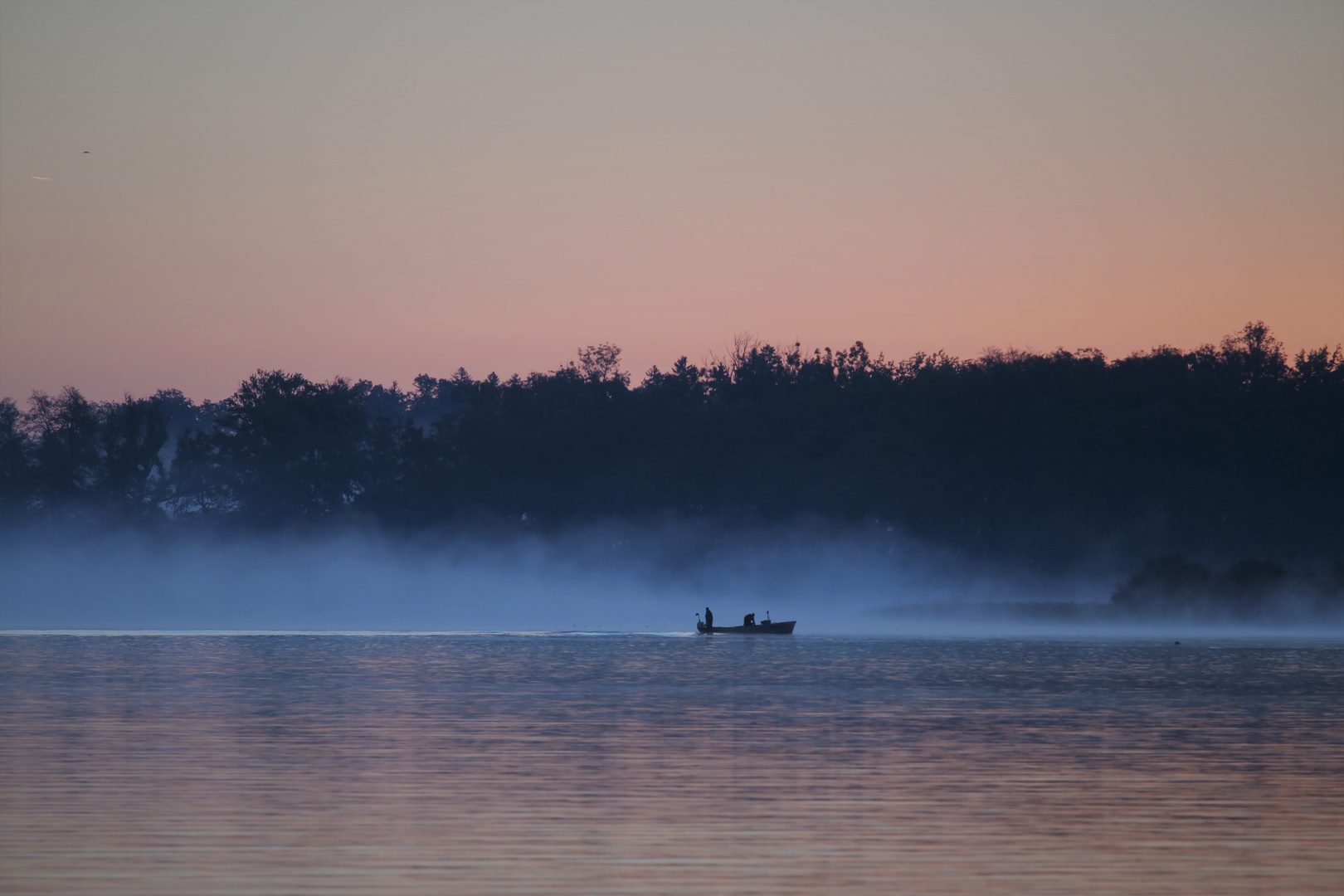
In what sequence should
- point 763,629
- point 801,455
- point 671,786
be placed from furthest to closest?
point 801,455 → point 763,629 → point 671,786

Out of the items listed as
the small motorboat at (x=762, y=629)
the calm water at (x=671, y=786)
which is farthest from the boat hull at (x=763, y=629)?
the calm water at (x=671, y=786)

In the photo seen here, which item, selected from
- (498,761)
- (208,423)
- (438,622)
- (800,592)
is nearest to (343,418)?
(438,622)

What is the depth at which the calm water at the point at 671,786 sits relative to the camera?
1442cm

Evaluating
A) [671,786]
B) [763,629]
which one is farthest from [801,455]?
[671,786]

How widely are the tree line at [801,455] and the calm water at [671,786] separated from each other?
70.6 meters

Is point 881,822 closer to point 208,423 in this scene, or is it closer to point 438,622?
point 438,622

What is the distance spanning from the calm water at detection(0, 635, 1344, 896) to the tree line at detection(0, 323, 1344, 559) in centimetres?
7062

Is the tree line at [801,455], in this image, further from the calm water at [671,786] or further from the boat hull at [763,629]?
the calm water at [671,786]

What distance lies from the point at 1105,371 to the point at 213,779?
101549 mm

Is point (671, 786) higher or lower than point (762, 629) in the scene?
lower

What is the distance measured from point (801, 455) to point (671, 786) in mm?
99691

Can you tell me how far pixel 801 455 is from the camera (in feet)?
390

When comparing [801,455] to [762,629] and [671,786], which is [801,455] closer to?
[762,629]

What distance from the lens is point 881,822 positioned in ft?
56.1
